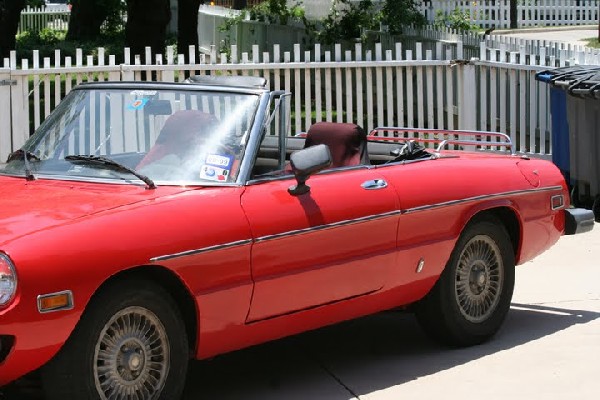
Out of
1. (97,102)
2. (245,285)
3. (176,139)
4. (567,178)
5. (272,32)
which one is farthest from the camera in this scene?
(272,32)

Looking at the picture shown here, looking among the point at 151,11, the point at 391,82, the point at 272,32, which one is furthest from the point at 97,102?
the point at 272,32

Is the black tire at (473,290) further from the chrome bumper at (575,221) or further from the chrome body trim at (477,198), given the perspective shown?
the chrome bumper at (575,221)

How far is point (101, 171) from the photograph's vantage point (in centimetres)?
663

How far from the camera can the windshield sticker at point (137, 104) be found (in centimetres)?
703

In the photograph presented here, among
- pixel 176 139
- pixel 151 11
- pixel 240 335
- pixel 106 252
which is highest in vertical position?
pixel 151 11

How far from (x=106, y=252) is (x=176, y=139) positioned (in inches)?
48.7

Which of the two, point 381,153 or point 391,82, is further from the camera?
point 391,82

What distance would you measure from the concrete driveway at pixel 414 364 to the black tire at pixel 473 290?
13 cm

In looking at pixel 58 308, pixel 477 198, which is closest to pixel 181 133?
pixel 58 308

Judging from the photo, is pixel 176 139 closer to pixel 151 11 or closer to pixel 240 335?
pixel 240 335

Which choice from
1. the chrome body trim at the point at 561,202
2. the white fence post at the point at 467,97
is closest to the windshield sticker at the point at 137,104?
the chrome body trim at the point at 561,202

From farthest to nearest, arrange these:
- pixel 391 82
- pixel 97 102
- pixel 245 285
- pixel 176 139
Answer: pixel 391 82 < pixel 97 102 < pixel 176 139 < pixel 245 285

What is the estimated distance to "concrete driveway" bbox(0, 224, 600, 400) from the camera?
681cm

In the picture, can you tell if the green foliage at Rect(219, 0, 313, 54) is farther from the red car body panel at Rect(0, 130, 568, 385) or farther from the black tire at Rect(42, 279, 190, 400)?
the black tire at Rect(42, 279, 190, 400)
